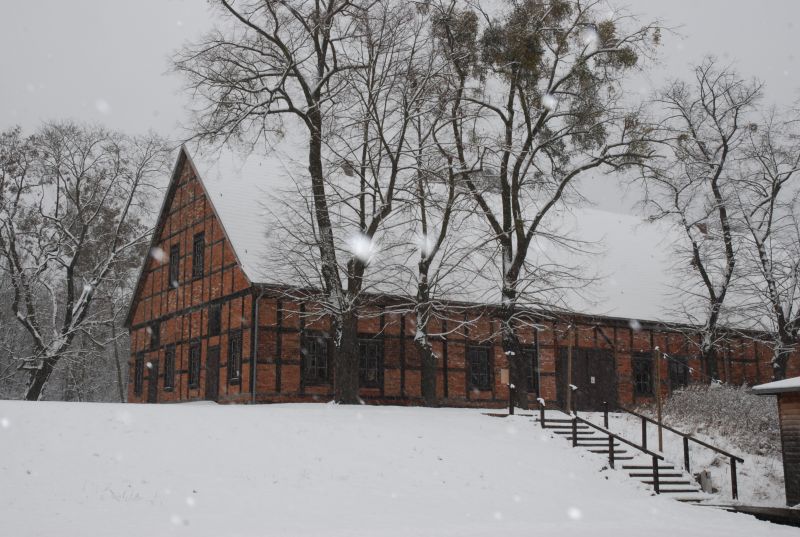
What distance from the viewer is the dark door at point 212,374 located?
81.7 ft

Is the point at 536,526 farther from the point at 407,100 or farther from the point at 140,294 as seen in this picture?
the point at 140,294

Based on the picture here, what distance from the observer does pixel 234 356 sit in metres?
24.2

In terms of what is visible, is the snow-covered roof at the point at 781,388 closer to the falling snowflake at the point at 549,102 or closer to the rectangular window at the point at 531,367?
the falling snowflake at the point at 549,102

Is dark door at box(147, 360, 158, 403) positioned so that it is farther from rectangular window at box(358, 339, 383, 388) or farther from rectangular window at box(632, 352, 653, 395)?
rectangular window at box(632, 352, 653, 395)

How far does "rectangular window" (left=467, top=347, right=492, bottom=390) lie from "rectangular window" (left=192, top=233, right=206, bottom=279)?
377 inches

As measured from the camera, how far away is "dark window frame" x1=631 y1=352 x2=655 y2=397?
29.1 m

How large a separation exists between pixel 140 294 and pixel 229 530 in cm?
2203

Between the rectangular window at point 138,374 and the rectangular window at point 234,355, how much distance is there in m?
7.74

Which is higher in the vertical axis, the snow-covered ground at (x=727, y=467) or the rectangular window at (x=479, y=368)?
the rectangular window at (x=479, y=368)

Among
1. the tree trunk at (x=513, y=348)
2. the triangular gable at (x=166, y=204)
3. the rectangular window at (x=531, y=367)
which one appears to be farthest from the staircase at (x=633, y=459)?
the triangular gable at (x=166, y=204)

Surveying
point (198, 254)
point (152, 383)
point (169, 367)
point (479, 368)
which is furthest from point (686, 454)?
point (152, 383)

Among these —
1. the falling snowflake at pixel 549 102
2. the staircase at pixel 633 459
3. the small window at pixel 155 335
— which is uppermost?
the falling snowflake at pixel 549 102

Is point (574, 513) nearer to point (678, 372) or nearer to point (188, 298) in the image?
point (188, 298)

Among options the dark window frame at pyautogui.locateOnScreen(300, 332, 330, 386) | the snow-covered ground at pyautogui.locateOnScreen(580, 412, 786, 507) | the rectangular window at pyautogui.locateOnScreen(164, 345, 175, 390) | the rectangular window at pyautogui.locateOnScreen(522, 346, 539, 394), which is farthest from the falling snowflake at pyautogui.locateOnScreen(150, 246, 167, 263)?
the snow-covered ground at pyautogui.locateOnScreen(580, 412, 786, 507)
